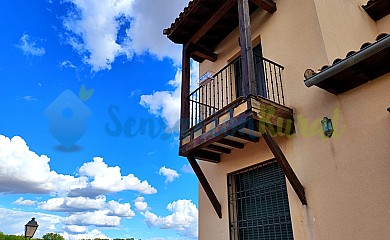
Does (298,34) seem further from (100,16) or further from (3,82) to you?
(3,82)

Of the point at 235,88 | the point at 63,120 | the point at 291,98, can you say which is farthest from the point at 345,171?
the point at 63,120

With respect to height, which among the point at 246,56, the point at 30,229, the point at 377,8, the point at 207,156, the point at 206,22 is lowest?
the point at 30,229

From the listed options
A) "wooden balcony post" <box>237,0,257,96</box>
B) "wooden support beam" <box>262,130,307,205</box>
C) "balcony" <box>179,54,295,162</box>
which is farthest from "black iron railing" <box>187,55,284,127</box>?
"wooden support beam" <box>262,130,307,205</box>

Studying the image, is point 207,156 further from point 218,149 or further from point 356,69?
point 356,69

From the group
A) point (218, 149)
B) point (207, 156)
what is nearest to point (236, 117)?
point (218, 149)

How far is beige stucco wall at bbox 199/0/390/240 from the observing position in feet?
11.2

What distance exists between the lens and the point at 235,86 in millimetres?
6270

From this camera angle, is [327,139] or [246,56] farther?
[246,56]

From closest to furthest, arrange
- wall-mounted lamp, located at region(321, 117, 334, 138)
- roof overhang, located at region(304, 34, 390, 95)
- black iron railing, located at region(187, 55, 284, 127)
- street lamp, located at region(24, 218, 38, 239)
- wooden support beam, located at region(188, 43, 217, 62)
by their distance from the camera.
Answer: roof overhang, located at region(304, 34, 390, 95), wall-mounted lamp, located at region(321, 117, 334, 138), black iron railing, located at region(187, 55, 284, 127), wooden support beam, located at region(188, 43, 217, 62), street lamp, located at region(24, 218, 38, 239)

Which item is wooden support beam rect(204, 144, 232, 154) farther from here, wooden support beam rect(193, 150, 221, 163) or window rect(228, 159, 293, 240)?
window rect(228, 159, 293, 240)

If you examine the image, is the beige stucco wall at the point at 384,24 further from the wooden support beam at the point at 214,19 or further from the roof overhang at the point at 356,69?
the wooden support beam at the point at 214,19

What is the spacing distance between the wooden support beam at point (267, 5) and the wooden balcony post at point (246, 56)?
673 mm

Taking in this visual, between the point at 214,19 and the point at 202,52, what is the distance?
1147 mm

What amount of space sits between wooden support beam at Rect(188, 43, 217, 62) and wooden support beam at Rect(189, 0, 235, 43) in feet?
0.85
